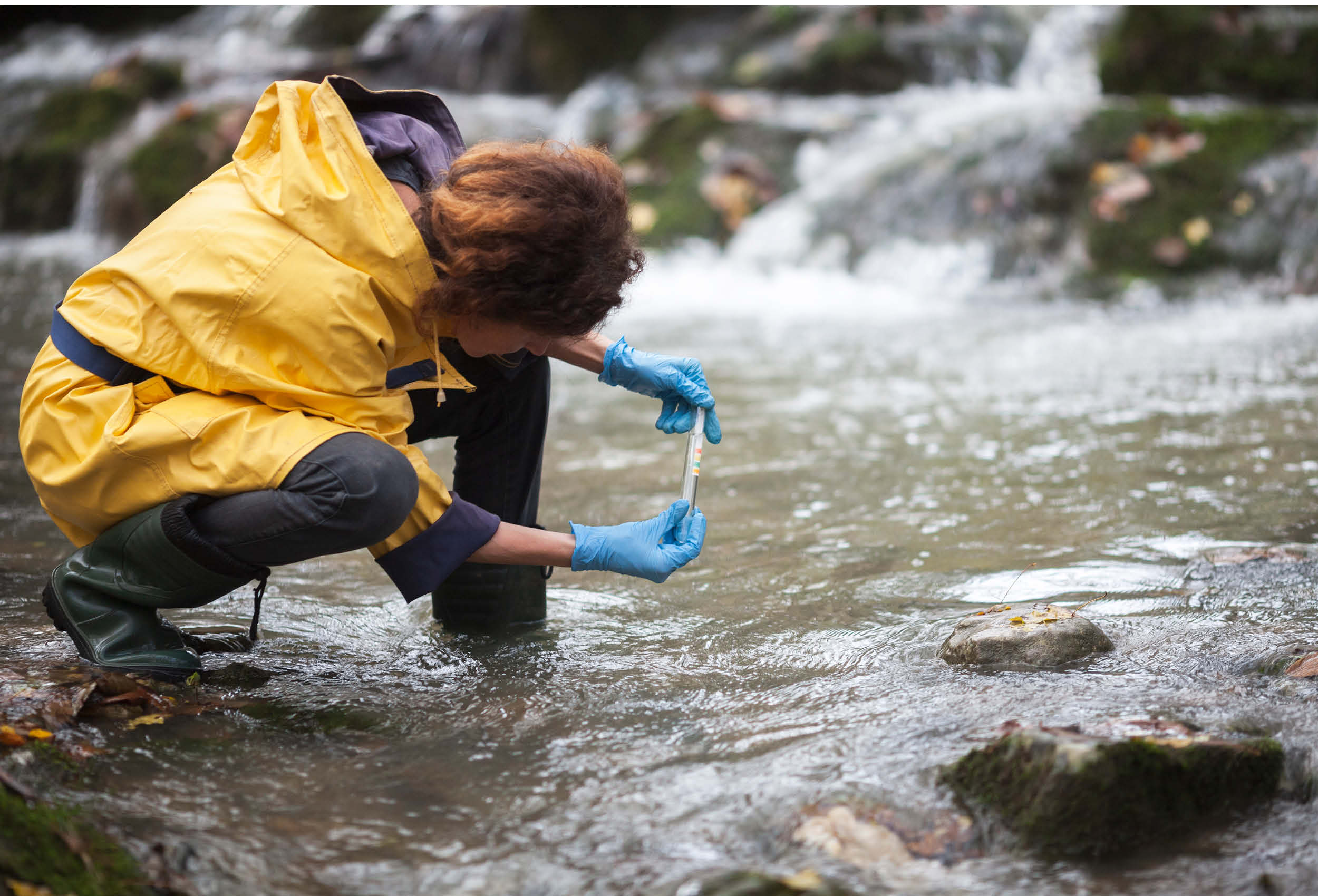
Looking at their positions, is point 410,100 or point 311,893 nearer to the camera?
point 311,893

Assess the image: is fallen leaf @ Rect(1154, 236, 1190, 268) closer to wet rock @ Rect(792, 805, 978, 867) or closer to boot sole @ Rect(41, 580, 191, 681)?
wet rock @ Rect(792, 805, 978, 867)

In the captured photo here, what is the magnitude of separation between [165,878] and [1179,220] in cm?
678

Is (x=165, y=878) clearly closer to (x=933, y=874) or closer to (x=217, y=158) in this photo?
(x=933, y=874)

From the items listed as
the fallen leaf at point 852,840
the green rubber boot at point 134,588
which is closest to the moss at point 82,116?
the green rubber boot at point 134,588

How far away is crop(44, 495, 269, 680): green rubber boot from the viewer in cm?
211

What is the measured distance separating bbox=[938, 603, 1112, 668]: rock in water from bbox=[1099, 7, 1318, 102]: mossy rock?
7312 mm

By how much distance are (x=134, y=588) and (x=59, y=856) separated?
76 cm

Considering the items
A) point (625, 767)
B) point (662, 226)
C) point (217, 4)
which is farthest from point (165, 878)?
point (217, 4)

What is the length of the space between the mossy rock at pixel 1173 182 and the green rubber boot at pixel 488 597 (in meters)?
5.30

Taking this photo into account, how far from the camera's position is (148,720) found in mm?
2045

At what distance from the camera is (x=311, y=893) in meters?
1.56

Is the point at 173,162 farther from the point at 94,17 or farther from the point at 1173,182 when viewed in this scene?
the point at 1173,182

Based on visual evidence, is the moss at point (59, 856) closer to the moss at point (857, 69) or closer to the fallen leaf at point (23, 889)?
the fallen leaf at point (23, 889)

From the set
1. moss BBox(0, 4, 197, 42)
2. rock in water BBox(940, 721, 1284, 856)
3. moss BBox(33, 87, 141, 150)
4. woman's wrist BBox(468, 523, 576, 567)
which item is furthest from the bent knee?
moss BBox(0, 4, 197, 42)
